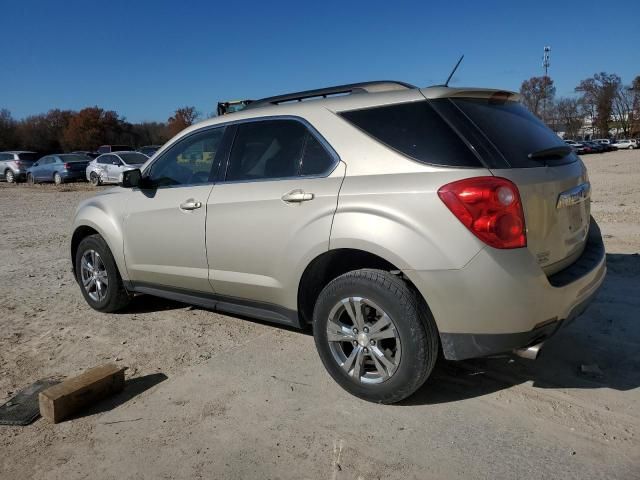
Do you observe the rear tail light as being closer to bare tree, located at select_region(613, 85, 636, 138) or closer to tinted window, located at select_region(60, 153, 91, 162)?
tinted window, located at select_region(60, 153, 91, 162)

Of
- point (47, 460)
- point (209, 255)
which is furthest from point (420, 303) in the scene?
point (47, 460)

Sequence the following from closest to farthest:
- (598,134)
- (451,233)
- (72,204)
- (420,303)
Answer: (451,233) → (420,303) → (72,204) → (598,134)

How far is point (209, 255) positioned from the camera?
409 cm

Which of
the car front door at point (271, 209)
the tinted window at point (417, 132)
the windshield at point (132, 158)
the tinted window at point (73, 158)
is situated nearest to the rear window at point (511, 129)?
the tinted window at point (417, 132)

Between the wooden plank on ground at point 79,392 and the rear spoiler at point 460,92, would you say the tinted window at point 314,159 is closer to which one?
the rear spoiler at point 460,92

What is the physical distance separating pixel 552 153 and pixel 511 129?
29 cm

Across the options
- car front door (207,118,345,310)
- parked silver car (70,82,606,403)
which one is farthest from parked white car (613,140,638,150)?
car front door (207,118,345,310)

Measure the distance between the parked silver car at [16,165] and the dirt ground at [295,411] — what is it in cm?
2833

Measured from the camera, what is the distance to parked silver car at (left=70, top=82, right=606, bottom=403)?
9.23ft

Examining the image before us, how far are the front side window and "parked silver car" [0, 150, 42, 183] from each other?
2956 centimetres

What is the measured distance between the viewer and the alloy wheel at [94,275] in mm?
5176

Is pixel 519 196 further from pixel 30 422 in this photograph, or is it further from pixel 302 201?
pixel 30 422

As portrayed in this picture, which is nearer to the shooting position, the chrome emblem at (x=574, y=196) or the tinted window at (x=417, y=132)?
the tinted window at (x=417, y=132)

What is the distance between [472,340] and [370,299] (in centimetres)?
60
